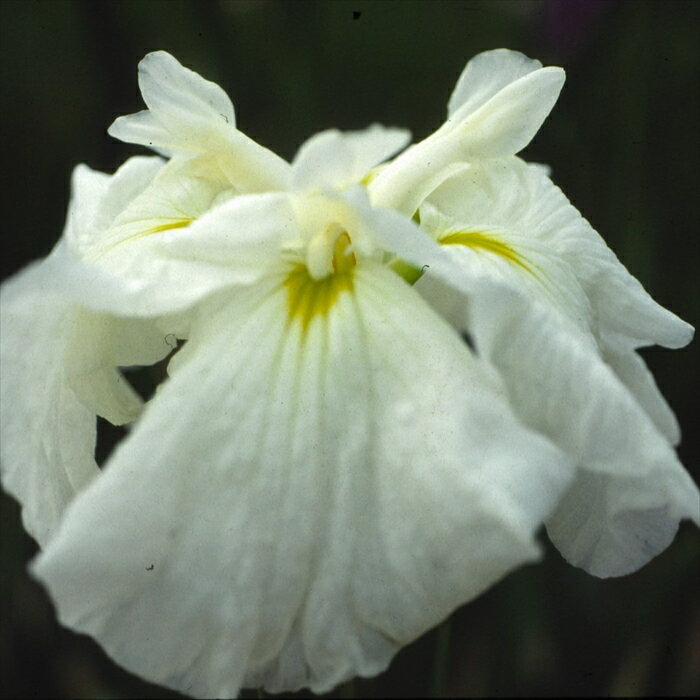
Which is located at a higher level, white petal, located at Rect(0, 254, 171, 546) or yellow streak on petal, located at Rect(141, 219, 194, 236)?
yellow streak on petal, located at Rect(141, 219, 194, 236)

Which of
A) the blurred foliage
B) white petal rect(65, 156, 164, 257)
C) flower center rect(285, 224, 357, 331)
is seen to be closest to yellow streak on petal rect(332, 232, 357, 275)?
flower center rect(285, 224, 357, 331)

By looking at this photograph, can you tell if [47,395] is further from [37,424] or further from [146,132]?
[146,132]

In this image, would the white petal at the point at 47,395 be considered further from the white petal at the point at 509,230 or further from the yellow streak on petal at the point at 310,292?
the white petal at the point at 509,230

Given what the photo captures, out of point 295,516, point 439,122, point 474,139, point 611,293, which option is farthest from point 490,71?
point 439,122

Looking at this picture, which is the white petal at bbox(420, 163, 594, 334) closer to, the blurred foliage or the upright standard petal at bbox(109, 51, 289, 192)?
the upright standard petal at bbox(109, 51, 289, 192)

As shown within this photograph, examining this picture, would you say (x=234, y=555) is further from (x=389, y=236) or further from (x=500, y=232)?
(x=500, y=232)
